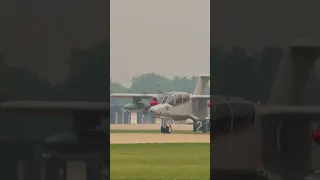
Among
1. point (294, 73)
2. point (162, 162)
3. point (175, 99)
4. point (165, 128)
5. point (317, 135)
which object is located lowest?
point (162, 162)

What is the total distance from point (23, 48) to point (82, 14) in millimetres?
245

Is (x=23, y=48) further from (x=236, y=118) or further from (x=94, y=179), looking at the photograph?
(x=236, y=118)

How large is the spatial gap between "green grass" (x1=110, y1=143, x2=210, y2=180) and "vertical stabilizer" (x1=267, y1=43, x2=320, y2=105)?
1.06 feet

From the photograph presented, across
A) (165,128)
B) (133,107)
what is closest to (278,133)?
(133,107)

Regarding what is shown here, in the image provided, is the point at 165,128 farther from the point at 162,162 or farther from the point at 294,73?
the point at 294,73

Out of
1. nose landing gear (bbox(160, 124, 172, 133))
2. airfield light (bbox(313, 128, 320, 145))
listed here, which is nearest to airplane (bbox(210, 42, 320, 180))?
airfield light (bbox(313, 128, 320, 145))

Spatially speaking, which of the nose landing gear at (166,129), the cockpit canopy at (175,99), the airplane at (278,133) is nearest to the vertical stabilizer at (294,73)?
the airplane at (278,133)

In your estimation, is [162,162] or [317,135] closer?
[317,135]

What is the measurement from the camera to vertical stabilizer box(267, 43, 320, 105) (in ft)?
5.94

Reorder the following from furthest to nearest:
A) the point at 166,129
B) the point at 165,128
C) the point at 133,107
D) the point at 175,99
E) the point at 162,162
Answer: the point at 175,99, the point at 166,129, the point at 165,128, the point at 133,107, the point at 162,162

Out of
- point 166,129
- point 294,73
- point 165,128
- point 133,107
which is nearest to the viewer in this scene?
point 294,73

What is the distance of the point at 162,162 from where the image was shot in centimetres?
689

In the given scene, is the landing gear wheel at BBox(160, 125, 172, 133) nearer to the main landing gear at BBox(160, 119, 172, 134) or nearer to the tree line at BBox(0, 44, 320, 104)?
the main landing gear at BBox(160, 119, 172, 134)

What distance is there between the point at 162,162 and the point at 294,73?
5202mm
